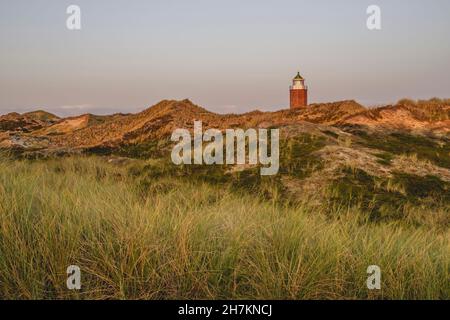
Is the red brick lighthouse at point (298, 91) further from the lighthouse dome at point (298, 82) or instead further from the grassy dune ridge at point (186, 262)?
the grassy dune ridge at point (186, 262)

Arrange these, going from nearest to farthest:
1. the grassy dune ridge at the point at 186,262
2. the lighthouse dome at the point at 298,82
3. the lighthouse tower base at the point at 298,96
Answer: the grassy dune ridge at the point at 186,262, the lighthouse tower base at the point at 298,96, the lighthouse dome at the point at 298,82

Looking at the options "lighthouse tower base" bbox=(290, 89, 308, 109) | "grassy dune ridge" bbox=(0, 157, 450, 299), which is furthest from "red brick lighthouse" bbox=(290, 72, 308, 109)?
"grassy dune ridge" bbox=(0, 157, 450, 299)

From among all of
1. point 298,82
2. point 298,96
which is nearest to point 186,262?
point 298,96

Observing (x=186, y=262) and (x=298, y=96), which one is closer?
(x=186, y=262)

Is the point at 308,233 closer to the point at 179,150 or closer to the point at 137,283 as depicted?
the point at 137,283

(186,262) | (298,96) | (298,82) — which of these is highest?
(298,82)

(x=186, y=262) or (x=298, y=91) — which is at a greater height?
(x=298, y=91)

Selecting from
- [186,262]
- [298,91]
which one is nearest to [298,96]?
[298,91]

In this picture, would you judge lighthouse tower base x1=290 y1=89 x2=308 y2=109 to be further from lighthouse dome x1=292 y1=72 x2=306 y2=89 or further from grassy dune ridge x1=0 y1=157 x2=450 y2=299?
grassy dune ridge x1=0 y1=157 x2=450 y2=299

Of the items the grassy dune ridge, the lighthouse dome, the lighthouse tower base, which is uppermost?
the lighthouse dome

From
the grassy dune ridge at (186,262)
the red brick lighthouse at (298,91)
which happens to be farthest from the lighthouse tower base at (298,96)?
the grassy dune ridge at (186,262)

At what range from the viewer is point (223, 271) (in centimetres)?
364

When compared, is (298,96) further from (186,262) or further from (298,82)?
(186,262)
